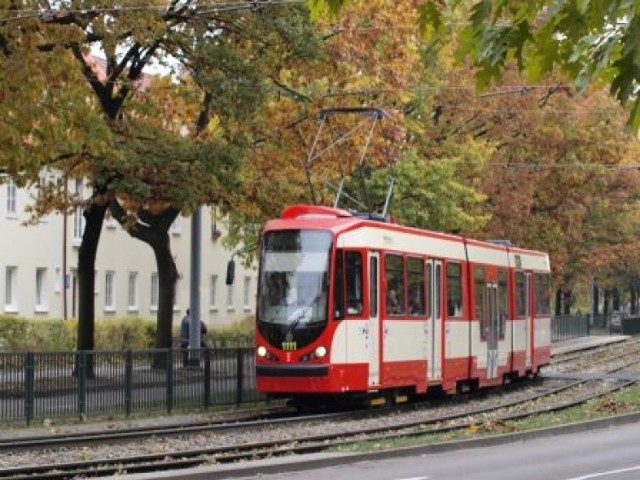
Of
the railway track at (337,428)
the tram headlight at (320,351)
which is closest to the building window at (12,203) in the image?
the railway track at (337,428)

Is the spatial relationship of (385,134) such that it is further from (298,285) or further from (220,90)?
(298,285)

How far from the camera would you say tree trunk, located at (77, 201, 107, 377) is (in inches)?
1188

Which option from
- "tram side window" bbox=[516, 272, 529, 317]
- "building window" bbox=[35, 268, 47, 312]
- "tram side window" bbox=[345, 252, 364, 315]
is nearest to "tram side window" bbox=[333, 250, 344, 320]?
"tram side window" bbox=[345, 252, 364, 315]

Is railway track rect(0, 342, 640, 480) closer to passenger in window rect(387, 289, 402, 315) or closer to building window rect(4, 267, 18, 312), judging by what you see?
passenger in window rect(387, 289, 402, 315)

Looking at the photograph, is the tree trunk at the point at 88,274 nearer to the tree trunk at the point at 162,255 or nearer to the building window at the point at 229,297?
the tree trunk at the point at 162,255

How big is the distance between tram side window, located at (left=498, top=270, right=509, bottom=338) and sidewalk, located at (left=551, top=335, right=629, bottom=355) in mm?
20436

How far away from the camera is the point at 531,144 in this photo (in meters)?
46.3

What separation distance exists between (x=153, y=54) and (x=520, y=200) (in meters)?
20.3

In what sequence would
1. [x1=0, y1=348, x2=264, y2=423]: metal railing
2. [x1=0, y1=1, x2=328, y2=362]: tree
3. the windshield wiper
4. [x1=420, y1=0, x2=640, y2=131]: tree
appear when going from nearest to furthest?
1. [x1=420, y1=0, x2=640, y2=131]: tree
2. [x1=0, y1=348, x2=264, y2=423]: metal railing
3. the windshield wiper
4. [x1=0, y1=1, x2=328, y2=362]: tree

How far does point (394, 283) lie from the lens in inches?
989

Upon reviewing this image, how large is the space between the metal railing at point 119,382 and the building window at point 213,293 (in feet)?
132

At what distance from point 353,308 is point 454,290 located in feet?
16.6

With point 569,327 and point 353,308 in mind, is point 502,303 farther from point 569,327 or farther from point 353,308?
point 569,327

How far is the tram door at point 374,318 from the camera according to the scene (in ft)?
79.0
